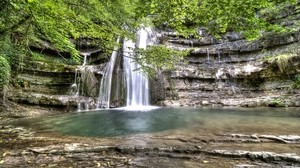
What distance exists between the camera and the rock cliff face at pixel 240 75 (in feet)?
41.3

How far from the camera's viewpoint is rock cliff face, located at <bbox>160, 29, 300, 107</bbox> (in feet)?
41.3

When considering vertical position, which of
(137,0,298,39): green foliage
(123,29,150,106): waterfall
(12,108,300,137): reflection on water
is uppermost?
(137,0,298,39): green foliage

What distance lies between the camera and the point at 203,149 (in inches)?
146

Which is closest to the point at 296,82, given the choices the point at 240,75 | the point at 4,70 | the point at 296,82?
the point at 296,82

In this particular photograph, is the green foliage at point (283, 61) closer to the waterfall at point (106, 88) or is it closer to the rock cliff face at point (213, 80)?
the rock cliff face at point (213, 80)

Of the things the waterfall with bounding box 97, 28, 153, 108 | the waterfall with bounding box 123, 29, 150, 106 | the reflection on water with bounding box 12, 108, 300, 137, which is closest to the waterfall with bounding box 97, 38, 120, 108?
the waterfall with bounding box 97, 28, 153, 108

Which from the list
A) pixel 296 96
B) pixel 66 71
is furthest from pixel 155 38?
pixel 296 96

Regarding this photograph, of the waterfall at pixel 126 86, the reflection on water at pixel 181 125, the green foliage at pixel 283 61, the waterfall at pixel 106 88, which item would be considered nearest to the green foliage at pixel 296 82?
the green foliage at pixel 283 61

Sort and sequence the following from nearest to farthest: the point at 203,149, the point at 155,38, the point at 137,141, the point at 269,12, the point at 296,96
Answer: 1. the point at 203,149
2. the point at 137,141
3. the point at 296,96
4. the point at 269,12
5. the point at 155,38

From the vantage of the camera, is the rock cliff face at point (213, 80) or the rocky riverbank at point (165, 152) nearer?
the rocky riverbank at point (165, 152)

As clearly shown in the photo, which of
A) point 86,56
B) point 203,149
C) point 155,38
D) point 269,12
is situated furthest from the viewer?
Answer: point 155,38

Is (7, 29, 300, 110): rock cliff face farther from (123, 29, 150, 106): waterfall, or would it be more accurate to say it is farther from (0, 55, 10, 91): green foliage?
(0, 55, 10, 91): green foliage

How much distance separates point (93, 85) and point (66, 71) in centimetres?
191

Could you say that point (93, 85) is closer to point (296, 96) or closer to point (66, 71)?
point (66, 71)
